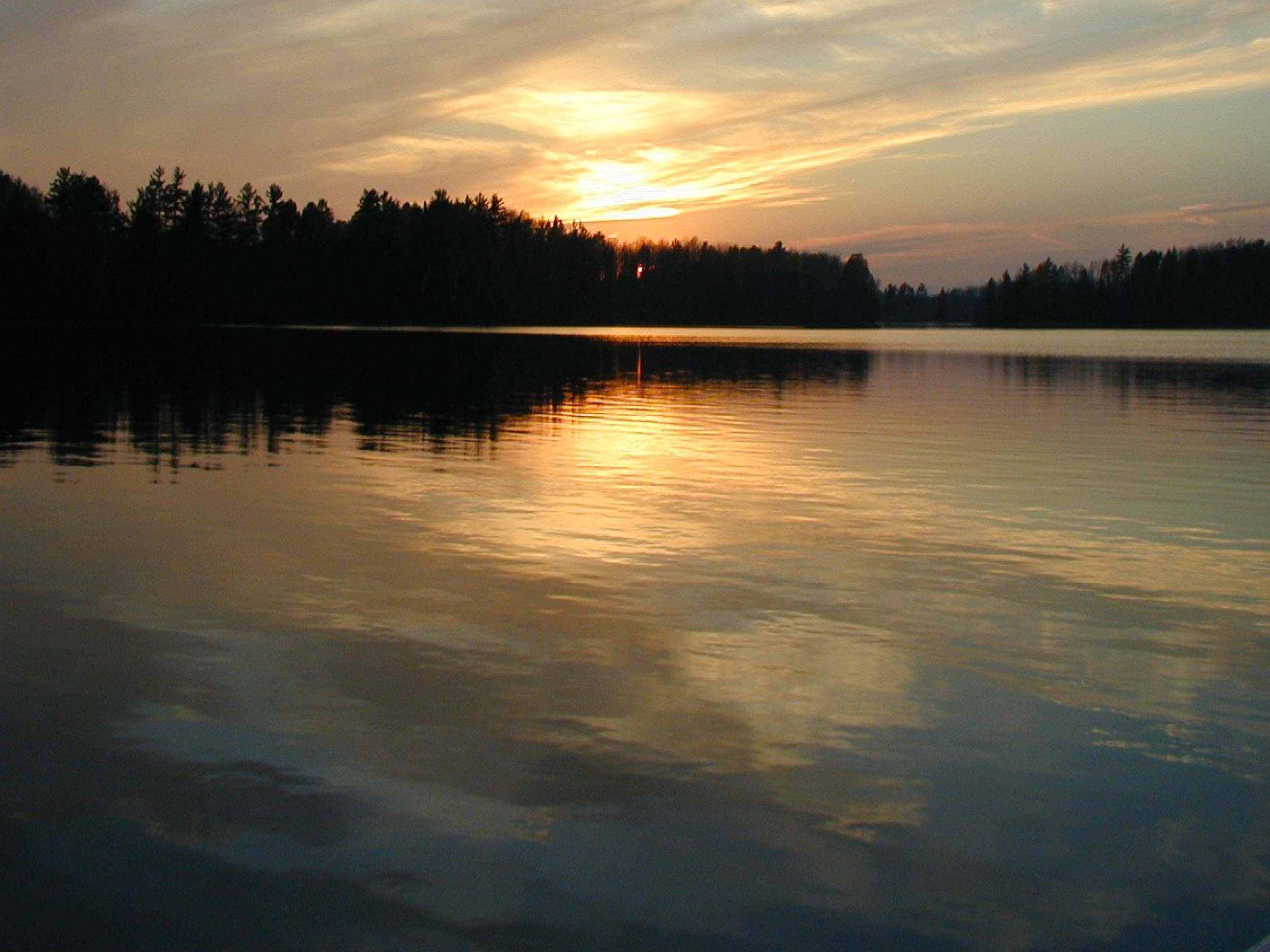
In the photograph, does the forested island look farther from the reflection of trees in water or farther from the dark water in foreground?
the dark water in foreground

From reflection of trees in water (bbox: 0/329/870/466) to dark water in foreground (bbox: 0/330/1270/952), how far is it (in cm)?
596

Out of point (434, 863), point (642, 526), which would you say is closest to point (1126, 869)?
point (434, 863)

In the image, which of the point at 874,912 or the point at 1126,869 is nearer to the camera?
the point at 874,912

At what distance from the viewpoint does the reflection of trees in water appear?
88.9ft

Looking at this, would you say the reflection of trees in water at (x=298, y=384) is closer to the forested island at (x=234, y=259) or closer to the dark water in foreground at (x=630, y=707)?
the dark water in foreground at (x=630, y=707)

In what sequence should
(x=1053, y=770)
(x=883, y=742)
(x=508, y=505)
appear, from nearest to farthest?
(x=1053, y=770) → (x=883, y=742) → (x=508, y=505)

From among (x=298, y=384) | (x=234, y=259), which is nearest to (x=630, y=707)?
(x=298, y=384)

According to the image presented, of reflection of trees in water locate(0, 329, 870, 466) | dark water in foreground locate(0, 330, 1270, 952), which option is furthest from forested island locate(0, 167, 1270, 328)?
dark water in foreground locate(0, 330, 1270, 952)

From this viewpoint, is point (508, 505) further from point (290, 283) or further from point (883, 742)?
point (290, 283)

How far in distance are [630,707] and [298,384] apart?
128 feet

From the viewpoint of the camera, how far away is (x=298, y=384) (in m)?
45.4

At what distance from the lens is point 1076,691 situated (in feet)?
29.9

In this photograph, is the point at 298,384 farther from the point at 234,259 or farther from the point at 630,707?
the point at 234,259

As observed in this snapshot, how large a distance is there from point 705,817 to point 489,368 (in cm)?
5547
